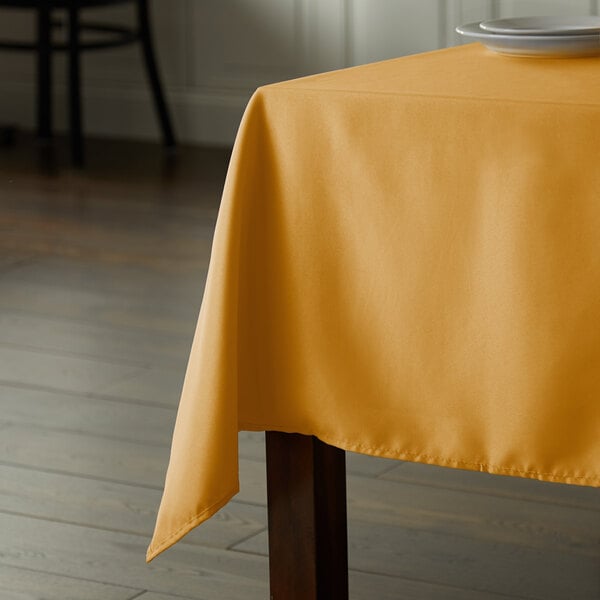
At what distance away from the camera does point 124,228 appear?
11.0ft

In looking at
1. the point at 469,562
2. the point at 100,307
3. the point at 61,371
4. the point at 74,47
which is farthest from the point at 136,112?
the point at 469,562

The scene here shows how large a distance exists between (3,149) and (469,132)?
3.46 metres

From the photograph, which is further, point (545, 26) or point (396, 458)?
point (545, 26)

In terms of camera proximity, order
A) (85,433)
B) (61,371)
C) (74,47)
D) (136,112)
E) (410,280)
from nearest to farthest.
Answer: (410,280) < (85,433) < (61,371) < (74,47) < (136,112)

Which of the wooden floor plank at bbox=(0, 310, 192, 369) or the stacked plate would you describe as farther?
the wooden floor plank at bbox=(0, 310, 192, 369)

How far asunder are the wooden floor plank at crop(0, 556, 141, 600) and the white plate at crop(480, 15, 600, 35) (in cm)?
74

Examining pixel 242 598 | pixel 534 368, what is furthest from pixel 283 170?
pixel 242 598

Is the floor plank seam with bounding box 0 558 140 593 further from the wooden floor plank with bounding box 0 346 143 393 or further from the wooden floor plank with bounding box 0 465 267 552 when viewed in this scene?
the wooden floor plank with bounding box 0 346 143 393

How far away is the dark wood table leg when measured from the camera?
1289 millimetres

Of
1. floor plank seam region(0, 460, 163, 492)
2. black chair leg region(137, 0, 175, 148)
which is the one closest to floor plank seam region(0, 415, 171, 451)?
floor plank seam region(0, 460, 163, 492)

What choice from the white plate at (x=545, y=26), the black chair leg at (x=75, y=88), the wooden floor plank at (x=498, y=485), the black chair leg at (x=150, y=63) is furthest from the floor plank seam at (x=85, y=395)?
the black chair leg at (x=150, y=63)

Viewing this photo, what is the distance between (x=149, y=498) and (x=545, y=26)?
32.1 inches

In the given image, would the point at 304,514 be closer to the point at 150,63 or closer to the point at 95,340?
the point at 95,340

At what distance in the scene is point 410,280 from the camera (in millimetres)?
1174
